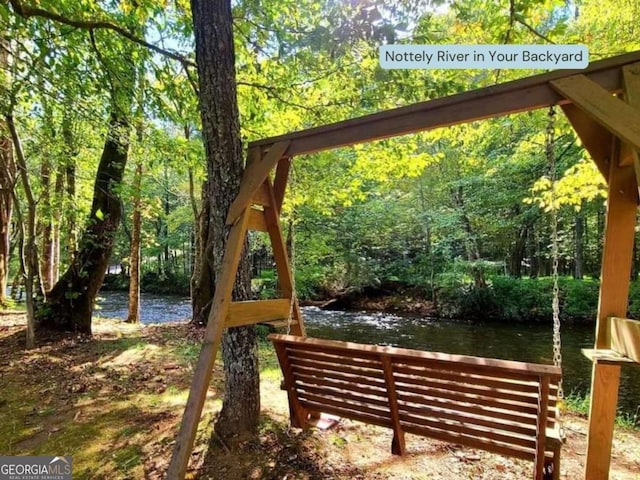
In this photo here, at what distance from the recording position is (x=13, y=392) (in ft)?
11.2

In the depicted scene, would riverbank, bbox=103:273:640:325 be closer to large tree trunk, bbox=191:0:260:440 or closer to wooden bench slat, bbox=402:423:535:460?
large tree trunk, bbox=191:0:260:440

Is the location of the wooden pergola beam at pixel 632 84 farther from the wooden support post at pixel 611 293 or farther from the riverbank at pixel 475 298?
the riverbank at pixel 475 298

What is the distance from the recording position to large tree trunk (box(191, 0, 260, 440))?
2.45 metres

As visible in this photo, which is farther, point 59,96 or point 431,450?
point 59,96

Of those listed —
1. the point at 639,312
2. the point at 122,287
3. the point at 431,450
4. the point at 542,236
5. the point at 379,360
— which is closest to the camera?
the point at 379,360

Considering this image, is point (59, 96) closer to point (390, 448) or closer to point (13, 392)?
point (13, 392)

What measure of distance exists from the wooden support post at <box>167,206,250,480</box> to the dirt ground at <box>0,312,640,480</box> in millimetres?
325

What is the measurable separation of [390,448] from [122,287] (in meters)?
21.2

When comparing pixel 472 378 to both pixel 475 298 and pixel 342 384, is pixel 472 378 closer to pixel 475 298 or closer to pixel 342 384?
pixel 342 384

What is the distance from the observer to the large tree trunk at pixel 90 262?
5297 millimetres

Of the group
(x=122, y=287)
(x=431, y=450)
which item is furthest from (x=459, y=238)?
(x=122, y=287)

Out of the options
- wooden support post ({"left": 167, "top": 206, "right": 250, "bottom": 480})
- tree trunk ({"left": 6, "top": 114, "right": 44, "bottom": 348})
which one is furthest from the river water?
wooden support post ({"left": 167, "top": 206, "right": 250, "bottom": 480})

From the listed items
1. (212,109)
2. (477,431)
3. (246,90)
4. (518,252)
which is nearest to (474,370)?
(477,431)

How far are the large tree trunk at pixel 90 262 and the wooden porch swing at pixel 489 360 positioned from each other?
408 cm
